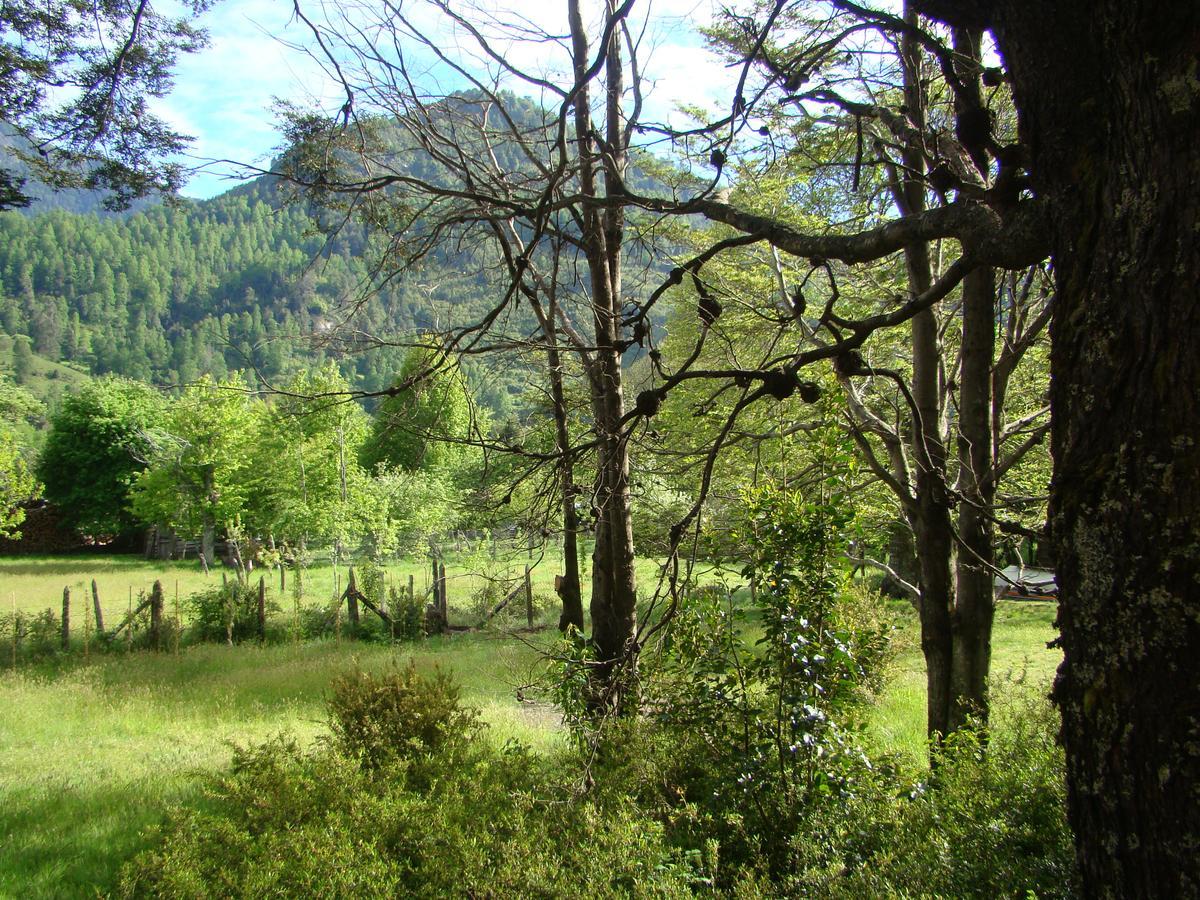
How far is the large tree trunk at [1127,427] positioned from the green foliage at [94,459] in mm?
45525

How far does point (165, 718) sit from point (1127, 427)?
13.0 metres

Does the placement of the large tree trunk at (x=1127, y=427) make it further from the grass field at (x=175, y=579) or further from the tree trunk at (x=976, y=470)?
the grass field at (x=175, y=579)

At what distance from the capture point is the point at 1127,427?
52.4 inches

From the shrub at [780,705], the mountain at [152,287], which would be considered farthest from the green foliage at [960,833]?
the mountain at [152,287]

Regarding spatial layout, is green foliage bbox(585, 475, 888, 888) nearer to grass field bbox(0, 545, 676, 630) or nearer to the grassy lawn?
the grassy lawn

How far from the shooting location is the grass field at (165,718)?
19.9 feet

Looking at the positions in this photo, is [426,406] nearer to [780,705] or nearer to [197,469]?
[780,705]

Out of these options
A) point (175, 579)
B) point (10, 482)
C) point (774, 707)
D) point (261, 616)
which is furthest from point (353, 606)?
point (10, 482)

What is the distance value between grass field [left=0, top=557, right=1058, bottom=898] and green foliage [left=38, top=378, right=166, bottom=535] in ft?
97.6

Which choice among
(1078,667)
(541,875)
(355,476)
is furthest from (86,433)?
(1078,667)

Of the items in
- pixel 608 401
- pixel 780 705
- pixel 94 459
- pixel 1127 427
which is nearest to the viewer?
pixel 1127 427

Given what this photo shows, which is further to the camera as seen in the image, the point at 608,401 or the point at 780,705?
the point at 608,401

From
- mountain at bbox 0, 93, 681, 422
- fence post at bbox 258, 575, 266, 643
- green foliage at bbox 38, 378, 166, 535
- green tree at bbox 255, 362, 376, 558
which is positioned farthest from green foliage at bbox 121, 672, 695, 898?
mountain at bbox 0, 93, 681, 422

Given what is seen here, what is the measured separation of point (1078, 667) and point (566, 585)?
27.9ft
